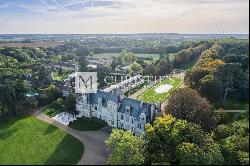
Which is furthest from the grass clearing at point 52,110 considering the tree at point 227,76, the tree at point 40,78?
the tree at point 227,76

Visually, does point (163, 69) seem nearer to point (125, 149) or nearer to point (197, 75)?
point (197, 75)

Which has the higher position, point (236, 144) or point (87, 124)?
point (236, 144)

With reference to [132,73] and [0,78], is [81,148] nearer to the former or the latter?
[0,78]

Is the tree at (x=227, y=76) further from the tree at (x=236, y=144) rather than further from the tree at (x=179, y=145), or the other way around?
the tree at (x=179, y=145)

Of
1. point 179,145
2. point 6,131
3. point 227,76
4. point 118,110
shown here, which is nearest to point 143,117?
point 118,110

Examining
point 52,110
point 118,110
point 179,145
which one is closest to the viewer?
point 179,145

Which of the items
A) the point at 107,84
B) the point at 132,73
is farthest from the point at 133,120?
the point at 132,73

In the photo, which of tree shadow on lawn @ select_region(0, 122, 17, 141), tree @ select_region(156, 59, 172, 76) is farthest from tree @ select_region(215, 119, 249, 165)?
tree @ select_region(156, 59, 172, 76)

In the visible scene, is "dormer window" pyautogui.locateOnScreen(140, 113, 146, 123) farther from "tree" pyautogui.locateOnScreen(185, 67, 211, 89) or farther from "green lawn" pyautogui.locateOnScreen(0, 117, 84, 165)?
"tree" pyautogui.locateOnScreen(185, 67, 211, 89)
